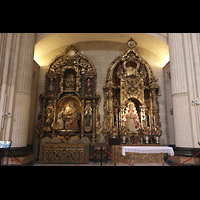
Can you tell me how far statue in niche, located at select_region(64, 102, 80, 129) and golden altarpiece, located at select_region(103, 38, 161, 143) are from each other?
167 centimetres

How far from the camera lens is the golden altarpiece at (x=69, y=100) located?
1066 centimetres

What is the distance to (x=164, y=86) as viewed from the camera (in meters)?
11.7

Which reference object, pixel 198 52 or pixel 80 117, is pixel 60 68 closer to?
pixel 80 117

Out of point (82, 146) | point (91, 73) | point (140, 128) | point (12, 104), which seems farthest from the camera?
point (91, 73)

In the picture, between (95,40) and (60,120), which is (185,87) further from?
(60,120)

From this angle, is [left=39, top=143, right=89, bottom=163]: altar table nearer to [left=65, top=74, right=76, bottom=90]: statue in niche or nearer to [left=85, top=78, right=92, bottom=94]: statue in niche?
[left=85, top=78, right=92, bottom=94]: statue in niche

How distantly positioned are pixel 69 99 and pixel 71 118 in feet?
4.75

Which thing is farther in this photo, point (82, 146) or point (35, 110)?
point (35, 110)

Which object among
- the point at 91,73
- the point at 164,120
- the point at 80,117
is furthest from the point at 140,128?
the point at 91,73

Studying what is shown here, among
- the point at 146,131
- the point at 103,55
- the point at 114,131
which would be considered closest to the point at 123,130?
the point at 114,131

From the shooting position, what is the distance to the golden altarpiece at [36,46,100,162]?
10664 mm

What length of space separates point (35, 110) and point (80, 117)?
2.78m

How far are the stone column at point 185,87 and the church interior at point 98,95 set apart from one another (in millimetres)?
104

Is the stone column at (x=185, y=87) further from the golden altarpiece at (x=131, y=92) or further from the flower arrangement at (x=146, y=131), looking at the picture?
the golden altarpiece at (x=131, y=92)
